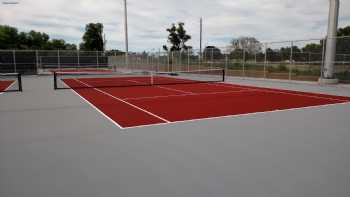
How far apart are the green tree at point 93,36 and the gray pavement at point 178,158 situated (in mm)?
54434

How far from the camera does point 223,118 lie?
6375 mm

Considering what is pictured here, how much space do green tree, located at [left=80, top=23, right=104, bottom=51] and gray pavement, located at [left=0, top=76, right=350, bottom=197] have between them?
54434 millimetres

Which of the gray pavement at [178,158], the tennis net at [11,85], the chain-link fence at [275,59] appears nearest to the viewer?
the gray pavement at [178,158]

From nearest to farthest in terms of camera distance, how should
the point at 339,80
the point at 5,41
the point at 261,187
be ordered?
the point at 261,187, the point at 339,80, the point at 5,41

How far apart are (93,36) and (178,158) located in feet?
189

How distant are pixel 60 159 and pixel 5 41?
74.3 metres

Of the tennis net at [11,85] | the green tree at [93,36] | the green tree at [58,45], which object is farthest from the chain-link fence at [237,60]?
the green tree at [58,45]

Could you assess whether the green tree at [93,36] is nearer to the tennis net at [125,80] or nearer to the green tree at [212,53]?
the tennis net at [125,80]

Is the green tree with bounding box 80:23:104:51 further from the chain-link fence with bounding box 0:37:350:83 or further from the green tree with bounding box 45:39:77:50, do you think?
the green tree with bounding box 45:39:77:50

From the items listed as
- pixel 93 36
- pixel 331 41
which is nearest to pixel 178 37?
pixel 93 36

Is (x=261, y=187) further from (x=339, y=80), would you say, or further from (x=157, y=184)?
(x=339, y=80)

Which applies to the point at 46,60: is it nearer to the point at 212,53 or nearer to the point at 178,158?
the point at 212,53

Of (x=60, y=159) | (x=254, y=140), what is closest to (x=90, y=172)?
(x=60, y=159)

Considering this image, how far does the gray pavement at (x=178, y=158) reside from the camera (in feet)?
9.69
